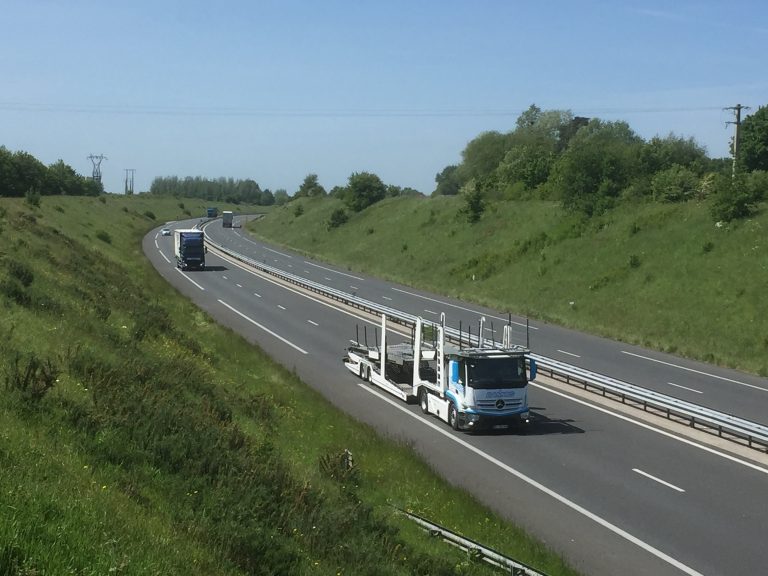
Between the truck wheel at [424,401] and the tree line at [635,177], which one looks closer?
the truck wheel at [424,401]

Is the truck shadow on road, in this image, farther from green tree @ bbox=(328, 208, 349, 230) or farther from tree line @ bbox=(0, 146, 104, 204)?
green tree @ bbox=(328, 208, 349, 230)

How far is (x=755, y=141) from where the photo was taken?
7431 cm

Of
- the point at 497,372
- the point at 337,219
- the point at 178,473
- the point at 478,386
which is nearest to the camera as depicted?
the point at 178,473

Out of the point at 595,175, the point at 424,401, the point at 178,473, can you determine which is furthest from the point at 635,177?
the point at 178,473

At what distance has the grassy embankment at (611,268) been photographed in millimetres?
42312

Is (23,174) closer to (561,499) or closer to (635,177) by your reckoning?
(635,177)

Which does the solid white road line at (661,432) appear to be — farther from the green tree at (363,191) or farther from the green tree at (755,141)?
the green tree at (363,191)

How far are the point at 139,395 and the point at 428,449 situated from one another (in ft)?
28.8

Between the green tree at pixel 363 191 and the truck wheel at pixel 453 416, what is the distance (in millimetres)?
92786

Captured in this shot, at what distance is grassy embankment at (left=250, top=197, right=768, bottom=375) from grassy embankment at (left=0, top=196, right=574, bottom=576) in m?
22.8

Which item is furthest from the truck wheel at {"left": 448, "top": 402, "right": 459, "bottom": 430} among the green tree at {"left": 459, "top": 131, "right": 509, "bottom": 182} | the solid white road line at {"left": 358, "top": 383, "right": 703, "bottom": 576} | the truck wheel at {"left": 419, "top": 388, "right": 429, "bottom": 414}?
the green tree at {"left": 459, "top": 131, "right": 509, "bottom": 182}

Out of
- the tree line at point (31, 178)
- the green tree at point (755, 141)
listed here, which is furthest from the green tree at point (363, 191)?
the green tree at point (755, 141)

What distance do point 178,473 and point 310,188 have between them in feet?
→ 520

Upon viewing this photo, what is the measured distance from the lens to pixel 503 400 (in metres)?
23.7
